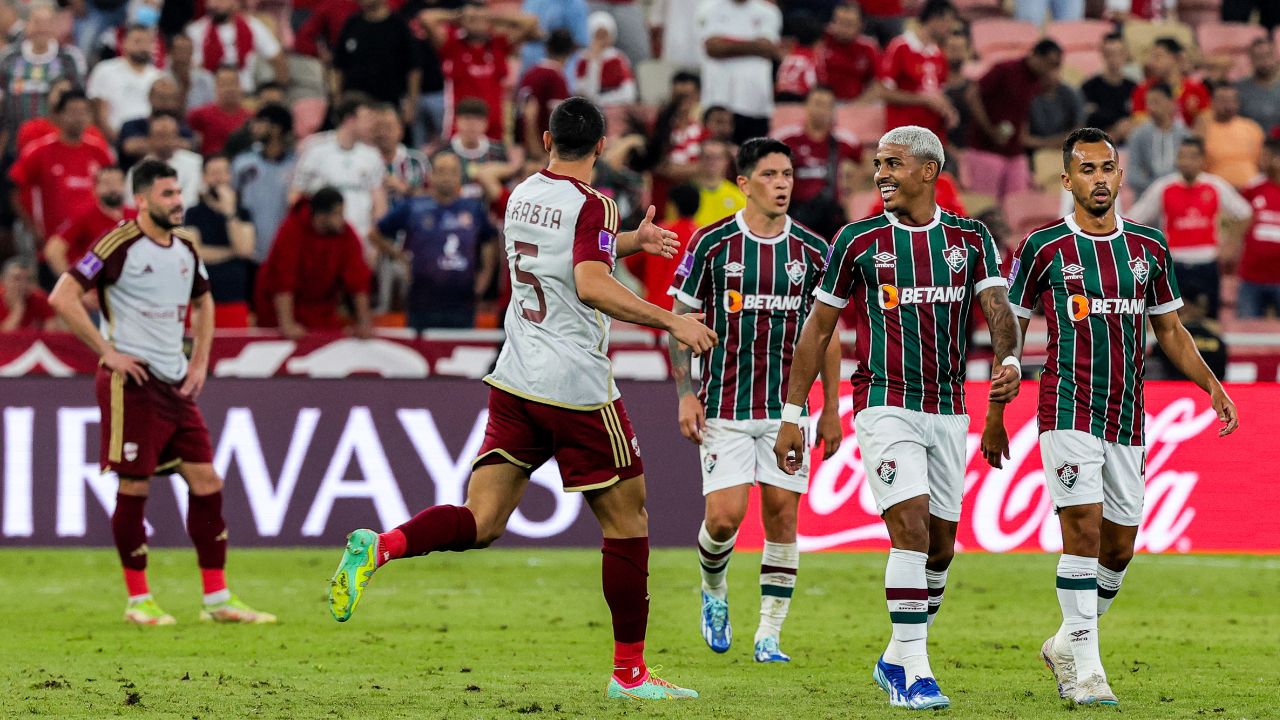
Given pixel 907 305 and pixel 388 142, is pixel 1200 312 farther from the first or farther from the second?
pixel 907 305

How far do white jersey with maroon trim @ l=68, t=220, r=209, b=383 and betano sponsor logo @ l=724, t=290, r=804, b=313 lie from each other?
3212 millimetres

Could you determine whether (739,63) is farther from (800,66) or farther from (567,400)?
(567,400)

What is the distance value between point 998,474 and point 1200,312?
135 inches

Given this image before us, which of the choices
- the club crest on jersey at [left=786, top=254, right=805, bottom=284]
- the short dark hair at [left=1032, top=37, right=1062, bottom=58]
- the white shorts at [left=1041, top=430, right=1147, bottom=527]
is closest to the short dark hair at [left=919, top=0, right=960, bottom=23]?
the short dark hair at [left=1032, top=37, right=1062, bottom=58]

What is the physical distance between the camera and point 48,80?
683 inches

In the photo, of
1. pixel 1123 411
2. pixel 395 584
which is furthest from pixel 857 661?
pixel 395 584

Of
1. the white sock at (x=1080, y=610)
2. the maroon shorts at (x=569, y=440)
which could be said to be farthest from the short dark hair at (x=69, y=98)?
the white sock at (x=1080, y=610)

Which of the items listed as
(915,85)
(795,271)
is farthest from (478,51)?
(795,271)

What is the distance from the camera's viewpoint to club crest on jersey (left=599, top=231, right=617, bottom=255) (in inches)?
267

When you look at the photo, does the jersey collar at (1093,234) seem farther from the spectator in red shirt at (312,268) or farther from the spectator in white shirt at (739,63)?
the spectator in white shirt at (739,63)

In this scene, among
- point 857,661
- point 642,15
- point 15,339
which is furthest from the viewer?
point 642,15

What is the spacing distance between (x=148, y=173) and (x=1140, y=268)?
5307 mm

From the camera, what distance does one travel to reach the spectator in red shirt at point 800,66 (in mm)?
18422

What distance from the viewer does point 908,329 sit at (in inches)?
282
